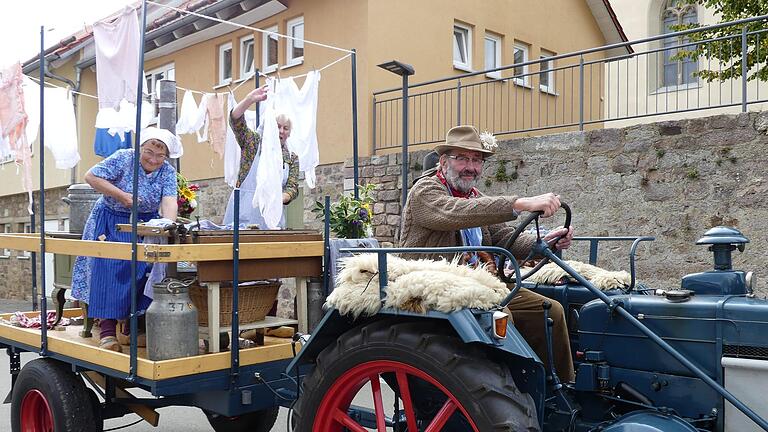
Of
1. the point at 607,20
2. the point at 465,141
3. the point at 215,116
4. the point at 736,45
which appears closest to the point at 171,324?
the point at 465,141

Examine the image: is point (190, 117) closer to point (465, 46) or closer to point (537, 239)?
point (465, 46)

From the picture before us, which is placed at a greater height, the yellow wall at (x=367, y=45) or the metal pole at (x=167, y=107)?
the yellow wall at (x=367, y=45)

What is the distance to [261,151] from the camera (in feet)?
18.1

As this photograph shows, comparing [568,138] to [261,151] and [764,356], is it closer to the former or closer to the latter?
[261,151]

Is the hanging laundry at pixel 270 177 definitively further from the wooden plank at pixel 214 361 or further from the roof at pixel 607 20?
the roof at pixel 607 20

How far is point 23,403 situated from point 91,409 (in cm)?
55

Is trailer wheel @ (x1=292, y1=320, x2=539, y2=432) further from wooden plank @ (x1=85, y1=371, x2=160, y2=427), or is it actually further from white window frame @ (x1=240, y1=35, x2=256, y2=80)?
white window frame @ (x1=240, y1=35, x2=256, y2=80)

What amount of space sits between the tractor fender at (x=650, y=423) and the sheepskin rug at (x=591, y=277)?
0.90 m

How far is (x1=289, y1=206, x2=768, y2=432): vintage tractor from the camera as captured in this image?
8.73ft

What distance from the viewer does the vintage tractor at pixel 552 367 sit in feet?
8.73

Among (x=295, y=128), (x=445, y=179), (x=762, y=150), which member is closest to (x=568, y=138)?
(x=762, y=150)

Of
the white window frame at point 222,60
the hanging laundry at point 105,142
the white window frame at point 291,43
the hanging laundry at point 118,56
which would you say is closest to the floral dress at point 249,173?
the hanging laundry at point 118,56

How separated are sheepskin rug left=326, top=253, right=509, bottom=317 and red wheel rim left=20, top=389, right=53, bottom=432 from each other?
217 cm

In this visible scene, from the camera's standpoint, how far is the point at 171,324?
11.3ft
